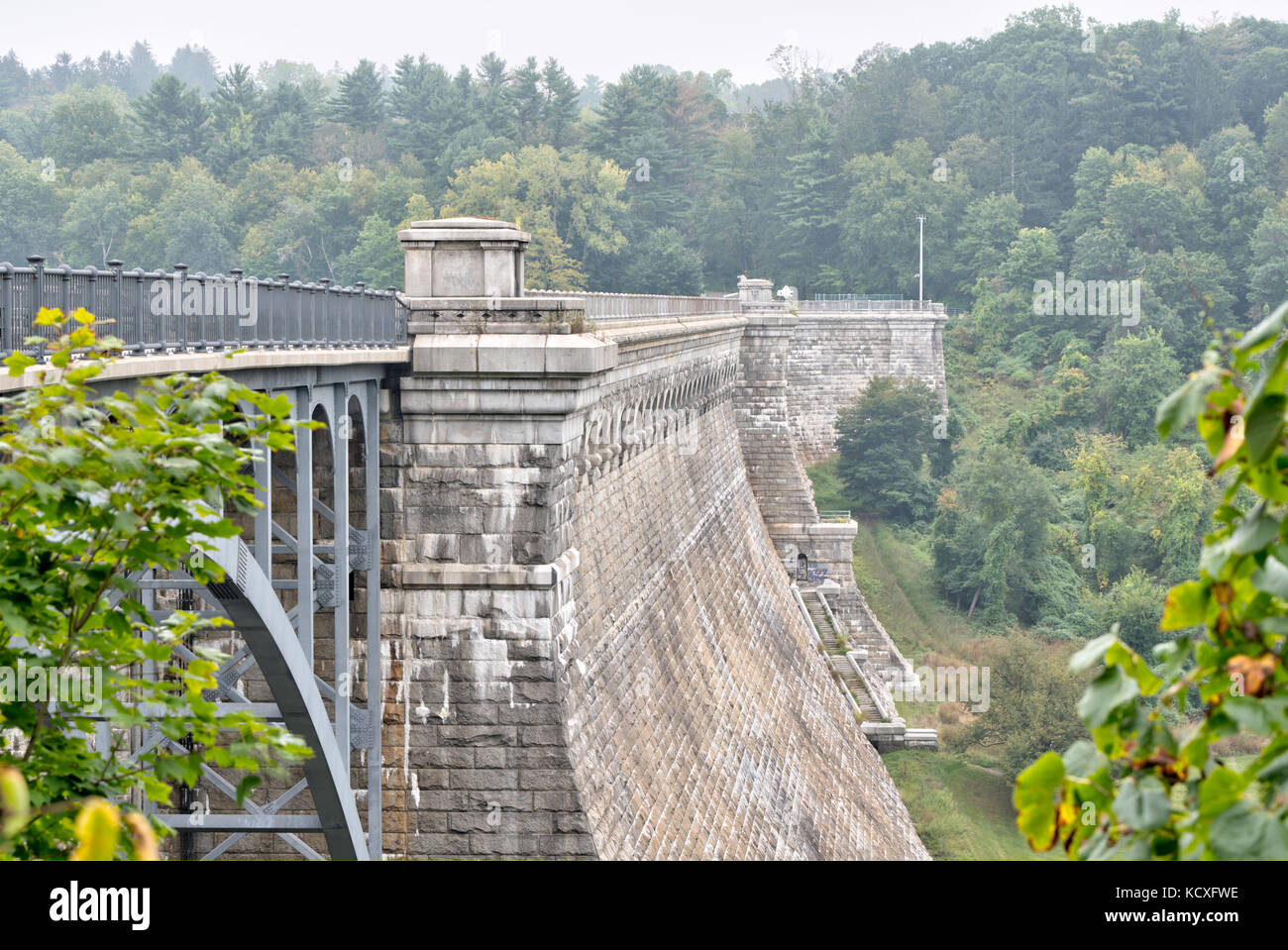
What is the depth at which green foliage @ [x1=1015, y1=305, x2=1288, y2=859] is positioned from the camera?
2.63m

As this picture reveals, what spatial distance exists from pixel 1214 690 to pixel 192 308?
26.4 feet

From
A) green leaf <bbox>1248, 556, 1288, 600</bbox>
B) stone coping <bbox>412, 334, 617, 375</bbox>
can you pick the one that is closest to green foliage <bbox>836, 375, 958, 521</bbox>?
stone coping <bbox>412, 334, 617, 375</bbox>

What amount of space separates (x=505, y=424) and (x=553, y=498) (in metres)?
0.86

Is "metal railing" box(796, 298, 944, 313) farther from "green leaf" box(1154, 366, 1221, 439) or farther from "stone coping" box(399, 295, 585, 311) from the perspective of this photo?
"green leaf" box(1154, 366, 1221, 439)

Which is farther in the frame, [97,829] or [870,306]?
[870,306]

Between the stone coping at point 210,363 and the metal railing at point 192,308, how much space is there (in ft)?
0.61

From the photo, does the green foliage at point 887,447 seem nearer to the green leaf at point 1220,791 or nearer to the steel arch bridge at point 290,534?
the steel arch bridge at point 290,534

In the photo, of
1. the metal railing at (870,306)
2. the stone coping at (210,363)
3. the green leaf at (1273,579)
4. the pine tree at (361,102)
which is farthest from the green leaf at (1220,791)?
→ the pine tree at (361,102)

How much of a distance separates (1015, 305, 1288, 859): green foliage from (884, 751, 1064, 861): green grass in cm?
2875

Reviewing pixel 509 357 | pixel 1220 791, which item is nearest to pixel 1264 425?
pixel 1220 791

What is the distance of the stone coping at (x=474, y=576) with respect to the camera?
44.9 ft

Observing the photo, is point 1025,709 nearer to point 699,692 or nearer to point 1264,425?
point 699,692

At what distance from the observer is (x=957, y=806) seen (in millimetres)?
34031
